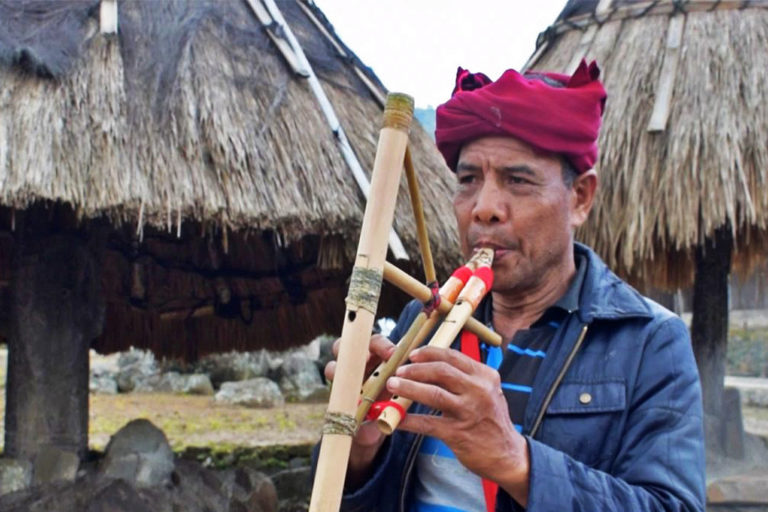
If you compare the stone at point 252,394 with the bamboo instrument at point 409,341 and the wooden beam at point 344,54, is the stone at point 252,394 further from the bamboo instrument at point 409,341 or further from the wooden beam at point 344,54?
the bamboo instrument at point 409,341

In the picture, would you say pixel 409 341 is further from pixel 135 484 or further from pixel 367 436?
pixel 135 484

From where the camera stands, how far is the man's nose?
1.40m

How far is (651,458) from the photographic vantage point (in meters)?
1.21

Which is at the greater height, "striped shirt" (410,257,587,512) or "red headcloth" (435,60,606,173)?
"red headcloth" (435,60,606,173)

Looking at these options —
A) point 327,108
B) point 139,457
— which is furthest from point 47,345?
point 327,108

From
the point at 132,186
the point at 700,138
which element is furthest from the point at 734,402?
the point at 132,186

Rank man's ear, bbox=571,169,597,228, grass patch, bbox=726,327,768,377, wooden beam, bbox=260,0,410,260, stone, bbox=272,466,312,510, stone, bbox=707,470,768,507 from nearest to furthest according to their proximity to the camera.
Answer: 1. man's ear, bbox=571,169,597,228
2. wooden beam, bbox=260,0,410,260
3. stone, bbox=707,470,768,507
4. stone, bbox=272,466,312,510
5. grass patch, bbox=726,327,768,377

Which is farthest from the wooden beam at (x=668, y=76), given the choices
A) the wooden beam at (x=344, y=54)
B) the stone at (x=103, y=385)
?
the stone at (x=103, y=385)

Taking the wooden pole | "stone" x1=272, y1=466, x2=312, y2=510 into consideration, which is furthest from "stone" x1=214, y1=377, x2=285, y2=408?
the wooden pole

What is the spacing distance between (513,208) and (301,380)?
952 centimetres

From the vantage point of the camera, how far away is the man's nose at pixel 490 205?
4.60 ft

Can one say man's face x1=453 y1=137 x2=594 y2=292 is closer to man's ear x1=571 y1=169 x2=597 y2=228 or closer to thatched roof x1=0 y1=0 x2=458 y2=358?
man's ear x1=571 y1=169 x2=597 y2=228

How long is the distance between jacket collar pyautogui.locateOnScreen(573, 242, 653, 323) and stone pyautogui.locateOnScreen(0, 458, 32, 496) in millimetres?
2544

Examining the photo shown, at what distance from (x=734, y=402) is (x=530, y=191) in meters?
4.11
